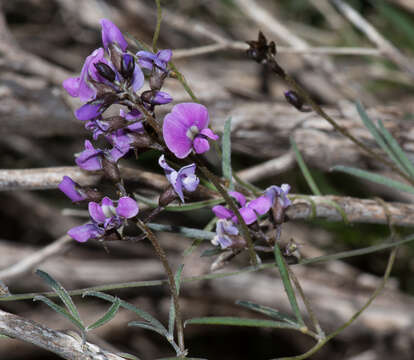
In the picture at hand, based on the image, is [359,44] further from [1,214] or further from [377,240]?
[1,214]

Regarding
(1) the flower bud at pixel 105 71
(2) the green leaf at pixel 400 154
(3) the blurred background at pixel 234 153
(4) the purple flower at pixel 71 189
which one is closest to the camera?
(1) the flower bud at pixel 105 71

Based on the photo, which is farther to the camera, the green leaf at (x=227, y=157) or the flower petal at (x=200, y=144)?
the green leaf at (x=227, y=157)

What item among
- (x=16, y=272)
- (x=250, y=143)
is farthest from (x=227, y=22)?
(x=16, y=272)

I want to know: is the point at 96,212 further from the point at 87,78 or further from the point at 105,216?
the point at 87,78

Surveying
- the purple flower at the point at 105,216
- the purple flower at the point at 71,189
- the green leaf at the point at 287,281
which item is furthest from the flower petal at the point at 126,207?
the green leaf at the point at 287,281

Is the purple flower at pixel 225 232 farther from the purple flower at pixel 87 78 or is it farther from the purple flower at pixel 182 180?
the purple flower at pixel 87 78

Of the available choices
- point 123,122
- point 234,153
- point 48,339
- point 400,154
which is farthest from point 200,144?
point 234,153

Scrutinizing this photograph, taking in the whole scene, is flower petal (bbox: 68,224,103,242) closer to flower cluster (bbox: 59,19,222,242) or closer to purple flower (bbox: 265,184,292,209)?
flower cluster (bbox: 59,19,222,242)

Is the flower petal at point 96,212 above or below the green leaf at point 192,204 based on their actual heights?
below
